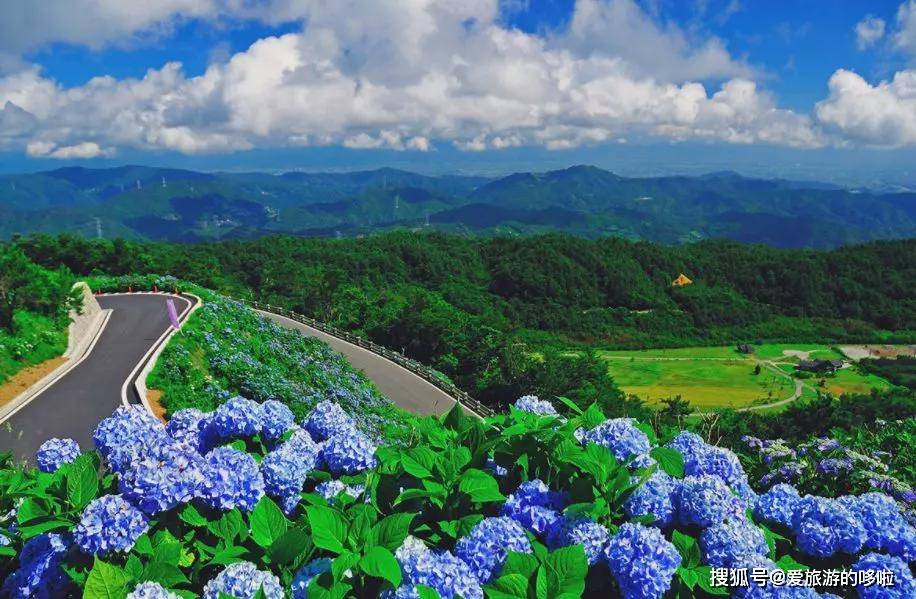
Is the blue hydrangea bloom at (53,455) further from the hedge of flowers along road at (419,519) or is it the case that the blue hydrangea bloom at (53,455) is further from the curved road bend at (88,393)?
the curved road bend at (88,393)

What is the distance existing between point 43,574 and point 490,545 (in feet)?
5.99

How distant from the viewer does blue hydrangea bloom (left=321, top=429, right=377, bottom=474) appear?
9.90 feet

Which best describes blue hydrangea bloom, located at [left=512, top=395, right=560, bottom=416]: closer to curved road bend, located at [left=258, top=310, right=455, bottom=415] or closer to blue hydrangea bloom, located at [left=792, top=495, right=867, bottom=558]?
blue hydrangea bloom, located at [left=792, top=495, right=867, bottom=558]

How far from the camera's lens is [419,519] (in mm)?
2707

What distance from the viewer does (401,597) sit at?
2086 millimetres

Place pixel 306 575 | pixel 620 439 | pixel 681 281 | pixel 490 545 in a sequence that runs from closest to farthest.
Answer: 1. pixel 306 575
2. pixel 490 545
3. pixel 620 439
4. pixel 681 281

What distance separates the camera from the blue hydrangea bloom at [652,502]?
8.58 feet

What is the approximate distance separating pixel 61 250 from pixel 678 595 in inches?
1495

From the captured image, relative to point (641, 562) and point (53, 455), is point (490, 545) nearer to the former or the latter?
point (641, 562)

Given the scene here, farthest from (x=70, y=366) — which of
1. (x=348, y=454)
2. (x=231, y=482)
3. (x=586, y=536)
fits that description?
(x=586, y=536)

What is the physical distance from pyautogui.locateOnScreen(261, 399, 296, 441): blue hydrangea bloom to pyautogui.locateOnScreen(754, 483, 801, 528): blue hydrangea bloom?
2.45 m

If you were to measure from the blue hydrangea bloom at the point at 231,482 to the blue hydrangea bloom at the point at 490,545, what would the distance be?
3.07 ft

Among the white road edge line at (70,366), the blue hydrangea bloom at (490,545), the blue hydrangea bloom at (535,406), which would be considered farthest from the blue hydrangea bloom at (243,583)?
the white road edge line at (70,366)

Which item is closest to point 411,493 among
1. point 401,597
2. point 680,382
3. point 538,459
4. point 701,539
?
point 401,597
